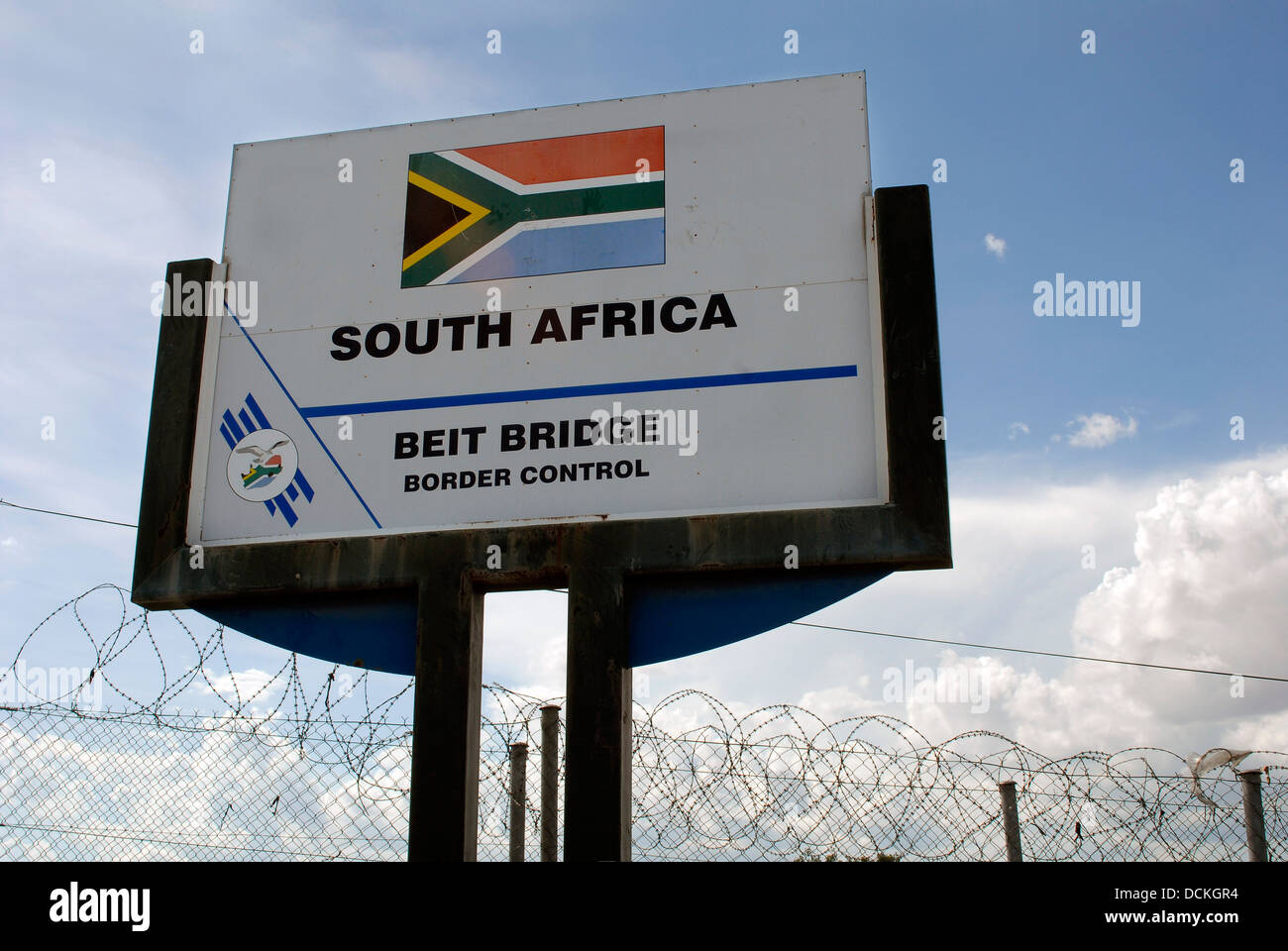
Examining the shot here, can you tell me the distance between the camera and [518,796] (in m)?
8.15

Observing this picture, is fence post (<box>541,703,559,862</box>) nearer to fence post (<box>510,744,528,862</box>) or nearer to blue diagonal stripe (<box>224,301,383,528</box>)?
fence post (<box>510,744,528,862</box>)

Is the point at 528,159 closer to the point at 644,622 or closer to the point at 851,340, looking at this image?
the point at 851,340

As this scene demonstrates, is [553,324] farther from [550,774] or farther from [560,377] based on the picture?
[550,774]

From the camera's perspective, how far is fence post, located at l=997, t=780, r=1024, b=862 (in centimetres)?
833

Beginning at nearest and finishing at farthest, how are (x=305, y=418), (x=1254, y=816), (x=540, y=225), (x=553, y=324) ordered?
(x=553, y=324) < (x=305, y=418) < (x=540, y=225) < (x=1254, y=816)

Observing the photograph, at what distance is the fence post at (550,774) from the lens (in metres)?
7.88

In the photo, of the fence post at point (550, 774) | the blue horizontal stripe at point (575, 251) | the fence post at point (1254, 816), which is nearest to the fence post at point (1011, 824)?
the fence post at point (1254, 816)

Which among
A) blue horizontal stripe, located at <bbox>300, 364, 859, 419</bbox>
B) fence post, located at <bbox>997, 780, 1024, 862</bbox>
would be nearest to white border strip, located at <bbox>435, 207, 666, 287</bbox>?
blue horizontal stripe, located at <bbox>300, 364, 859, 419</bbox>

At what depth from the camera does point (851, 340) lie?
20.0 feet

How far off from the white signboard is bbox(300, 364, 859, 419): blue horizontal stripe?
0.01 m

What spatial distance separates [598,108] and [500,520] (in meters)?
2.31

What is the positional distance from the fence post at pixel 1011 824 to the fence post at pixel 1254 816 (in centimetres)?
137

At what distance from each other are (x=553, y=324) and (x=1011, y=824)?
4773mm

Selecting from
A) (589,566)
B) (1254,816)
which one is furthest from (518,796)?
(1254,816)
